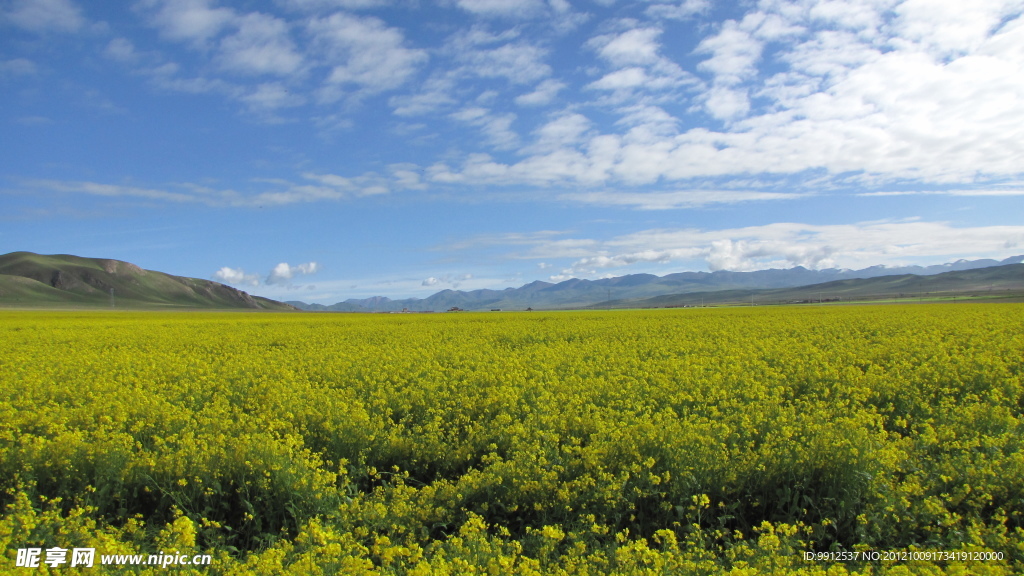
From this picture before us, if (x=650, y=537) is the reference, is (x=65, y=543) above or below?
above

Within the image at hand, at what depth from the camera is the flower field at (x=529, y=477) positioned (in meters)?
3.89

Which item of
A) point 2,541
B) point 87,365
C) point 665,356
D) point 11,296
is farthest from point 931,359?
point 11,296

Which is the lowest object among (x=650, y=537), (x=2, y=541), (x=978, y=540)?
(x=650, y=537)

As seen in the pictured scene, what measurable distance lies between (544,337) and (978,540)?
625 inches

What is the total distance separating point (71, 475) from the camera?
5355 mm

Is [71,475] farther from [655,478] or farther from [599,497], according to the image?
[655,478]

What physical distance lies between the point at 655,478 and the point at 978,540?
2.32 meters

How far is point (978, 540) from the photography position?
3.83m

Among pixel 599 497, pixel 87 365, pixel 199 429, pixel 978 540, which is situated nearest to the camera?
pixel 978 540

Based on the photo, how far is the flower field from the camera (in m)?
3.89

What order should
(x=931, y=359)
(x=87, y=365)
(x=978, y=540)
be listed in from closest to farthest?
(x=978, y=540), (x=931, y=359), (x=87, y=365)

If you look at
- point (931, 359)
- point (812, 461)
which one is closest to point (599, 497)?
point (812, 461)

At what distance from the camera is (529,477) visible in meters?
5.03

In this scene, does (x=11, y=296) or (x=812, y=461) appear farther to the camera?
(x=11, y=296)
